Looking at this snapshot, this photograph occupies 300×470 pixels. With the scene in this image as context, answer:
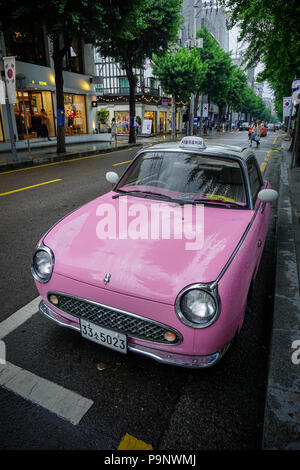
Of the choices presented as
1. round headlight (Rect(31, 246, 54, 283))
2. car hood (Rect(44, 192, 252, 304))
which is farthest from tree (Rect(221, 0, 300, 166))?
round headlight (Rect(31, 246, 54, 283))

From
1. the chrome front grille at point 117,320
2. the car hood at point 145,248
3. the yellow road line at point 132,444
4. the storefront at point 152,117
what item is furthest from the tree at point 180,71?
the yellow road line at point 132,444

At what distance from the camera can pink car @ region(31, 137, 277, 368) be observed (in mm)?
1823

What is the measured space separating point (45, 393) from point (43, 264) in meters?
0.87

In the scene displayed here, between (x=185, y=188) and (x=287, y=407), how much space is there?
197 centimetres

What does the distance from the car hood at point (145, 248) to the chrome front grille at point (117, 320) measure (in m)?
0.16

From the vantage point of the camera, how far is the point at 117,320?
78.7 inches

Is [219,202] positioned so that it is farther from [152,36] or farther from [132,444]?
[152,36]

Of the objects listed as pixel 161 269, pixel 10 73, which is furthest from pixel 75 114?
pixel 161 269

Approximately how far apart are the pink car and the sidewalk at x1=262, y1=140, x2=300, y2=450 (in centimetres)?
37

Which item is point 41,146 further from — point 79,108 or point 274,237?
point 274,237

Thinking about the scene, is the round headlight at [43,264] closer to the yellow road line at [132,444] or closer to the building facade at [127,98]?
the yellow road line at [132,444]

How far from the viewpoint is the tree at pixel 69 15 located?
12062 mm
